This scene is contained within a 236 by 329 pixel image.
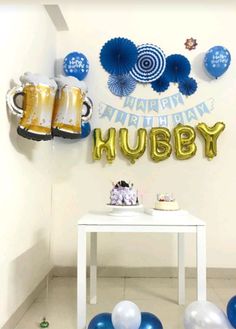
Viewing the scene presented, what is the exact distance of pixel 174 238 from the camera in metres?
3.35

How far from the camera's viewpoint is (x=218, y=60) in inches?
128

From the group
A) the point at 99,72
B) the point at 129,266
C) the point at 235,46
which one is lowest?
the point at 129,266

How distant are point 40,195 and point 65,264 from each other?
73 centimetres

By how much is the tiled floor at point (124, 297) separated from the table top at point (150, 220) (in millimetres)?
576

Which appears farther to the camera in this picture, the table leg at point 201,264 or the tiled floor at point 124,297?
the tiled floor at point 124,297

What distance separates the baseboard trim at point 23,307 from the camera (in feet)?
7.13

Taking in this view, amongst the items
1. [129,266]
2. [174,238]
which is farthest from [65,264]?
[174,238]

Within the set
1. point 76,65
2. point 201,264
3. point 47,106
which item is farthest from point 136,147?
point 201,264

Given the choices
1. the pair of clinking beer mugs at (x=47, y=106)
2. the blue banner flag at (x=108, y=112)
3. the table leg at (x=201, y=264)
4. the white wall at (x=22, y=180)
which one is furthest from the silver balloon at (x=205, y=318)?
the blue banner flag at (x=108, y=112)

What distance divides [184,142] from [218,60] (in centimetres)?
72

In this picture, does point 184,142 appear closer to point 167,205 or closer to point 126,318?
point 167,205

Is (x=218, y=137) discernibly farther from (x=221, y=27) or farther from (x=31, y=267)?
(x=31, y=267)

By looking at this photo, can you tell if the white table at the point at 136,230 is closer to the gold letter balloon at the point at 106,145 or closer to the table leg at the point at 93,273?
the table leg at the point at 93,273

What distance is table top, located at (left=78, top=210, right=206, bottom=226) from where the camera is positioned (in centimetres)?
214
